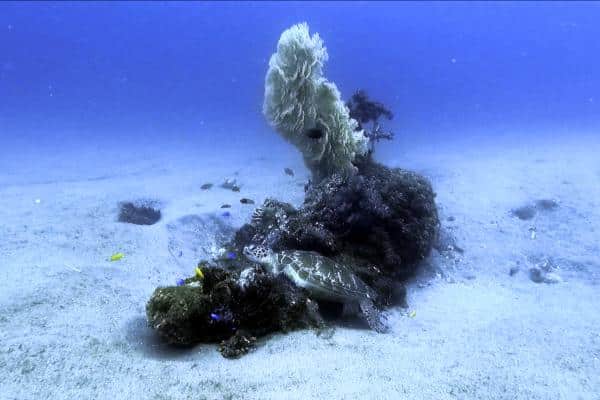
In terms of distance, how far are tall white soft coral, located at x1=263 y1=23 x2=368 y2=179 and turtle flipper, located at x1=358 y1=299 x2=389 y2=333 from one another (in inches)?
146

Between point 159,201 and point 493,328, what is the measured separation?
9077 mm

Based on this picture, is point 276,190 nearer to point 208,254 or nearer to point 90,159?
point 208,254

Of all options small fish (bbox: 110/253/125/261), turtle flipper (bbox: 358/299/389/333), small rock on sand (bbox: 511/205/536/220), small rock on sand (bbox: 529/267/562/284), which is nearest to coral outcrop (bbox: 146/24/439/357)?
turtle flipper (bbox: 358/299/389/333)

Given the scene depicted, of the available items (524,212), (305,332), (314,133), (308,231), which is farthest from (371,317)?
(524,212)

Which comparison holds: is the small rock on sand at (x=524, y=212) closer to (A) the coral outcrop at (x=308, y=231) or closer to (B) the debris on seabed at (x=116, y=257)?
(A) the coral outcrop at (x=308, y=231)

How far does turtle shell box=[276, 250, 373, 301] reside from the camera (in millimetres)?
4688

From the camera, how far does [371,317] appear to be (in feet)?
15.7

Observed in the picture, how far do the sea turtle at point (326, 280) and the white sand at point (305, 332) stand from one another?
39cm

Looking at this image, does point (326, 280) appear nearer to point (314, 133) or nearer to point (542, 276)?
point (314, 133)

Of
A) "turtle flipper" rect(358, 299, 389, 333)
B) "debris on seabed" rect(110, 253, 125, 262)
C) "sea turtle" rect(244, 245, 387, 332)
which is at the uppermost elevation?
"sea turtle" rect(244, 245, 387, 332)

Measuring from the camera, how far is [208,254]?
7199 mm

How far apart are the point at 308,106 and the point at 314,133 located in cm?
60

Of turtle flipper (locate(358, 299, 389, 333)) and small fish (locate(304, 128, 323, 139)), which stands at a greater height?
small fish (locate(304, 128, 323, 139))

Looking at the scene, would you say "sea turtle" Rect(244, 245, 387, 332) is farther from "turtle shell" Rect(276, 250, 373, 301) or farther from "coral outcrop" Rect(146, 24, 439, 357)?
"coral outcrop" Rect(146, 24, 439, 357)
